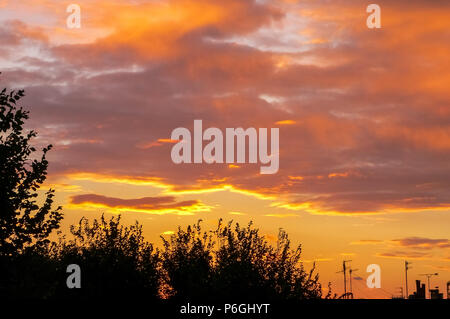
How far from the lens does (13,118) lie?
27.0 meters

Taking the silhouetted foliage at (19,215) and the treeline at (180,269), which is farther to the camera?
the treeline at (180,269)

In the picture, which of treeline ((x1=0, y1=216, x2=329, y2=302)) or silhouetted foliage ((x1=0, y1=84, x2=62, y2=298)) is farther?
treeline ((x1=0, y1=216, x2=329, y2=302))

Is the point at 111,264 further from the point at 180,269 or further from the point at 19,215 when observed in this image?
the point at 19,215

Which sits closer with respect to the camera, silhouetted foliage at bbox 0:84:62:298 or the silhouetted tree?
silhouetted foliage at bbox 0:84:62:298

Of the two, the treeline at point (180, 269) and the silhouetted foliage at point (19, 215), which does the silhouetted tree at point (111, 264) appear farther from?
the silhouetted foliage at point (19, 215)

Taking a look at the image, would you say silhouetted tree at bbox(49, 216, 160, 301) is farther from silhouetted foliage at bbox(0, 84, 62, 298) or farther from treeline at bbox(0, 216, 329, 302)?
silhouetted foliage at bbox(0, 84, 62, 298)

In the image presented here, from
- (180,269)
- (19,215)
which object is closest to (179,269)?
(180,269)

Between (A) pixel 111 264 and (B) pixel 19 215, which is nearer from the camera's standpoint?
(B) pixel 19 215

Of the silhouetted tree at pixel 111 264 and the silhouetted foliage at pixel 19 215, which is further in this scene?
the silhouetted tree at pixel 111 264

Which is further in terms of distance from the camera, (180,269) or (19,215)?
(180,269)

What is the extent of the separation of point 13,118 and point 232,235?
31789mm

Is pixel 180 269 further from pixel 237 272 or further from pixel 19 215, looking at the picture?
pixel 19 215
